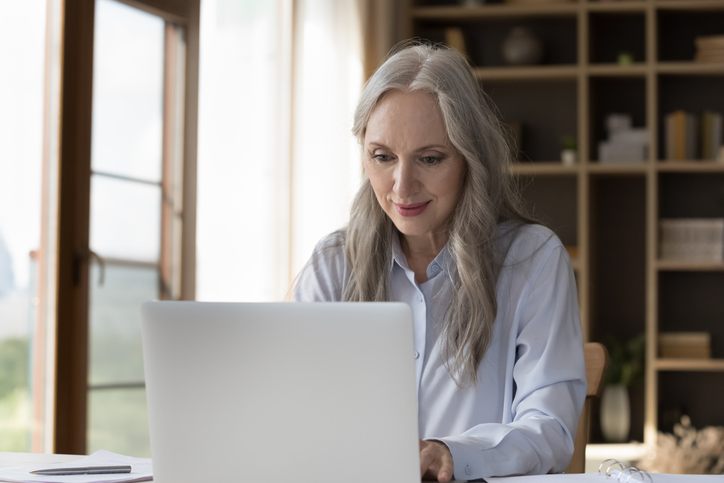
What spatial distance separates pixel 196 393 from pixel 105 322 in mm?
1711

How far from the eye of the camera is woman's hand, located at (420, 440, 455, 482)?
911mm

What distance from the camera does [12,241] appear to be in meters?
2.05

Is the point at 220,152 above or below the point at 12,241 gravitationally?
above

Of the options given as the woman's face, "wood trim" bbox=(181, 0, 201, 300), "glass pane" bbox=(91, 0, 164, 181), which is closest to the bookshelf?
"wood trim" bbox=(181, 0, 201, 300)

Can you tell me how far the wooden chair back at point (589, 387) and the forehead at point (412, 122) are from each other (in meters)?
0.44

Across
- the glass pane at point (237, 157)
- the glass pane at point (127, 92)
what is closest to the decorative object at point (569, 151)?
the glass pane at point (237, 157)

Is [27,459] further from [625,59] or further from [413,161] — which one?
[625,59]

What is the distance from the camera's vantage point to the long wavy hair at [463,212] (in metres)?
1.30

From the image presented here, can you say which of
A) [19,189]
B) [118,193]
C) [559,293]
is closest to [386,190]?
[559,293]

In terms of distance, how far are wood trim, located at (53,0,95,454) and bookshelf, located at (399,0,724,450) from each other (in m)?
2.01

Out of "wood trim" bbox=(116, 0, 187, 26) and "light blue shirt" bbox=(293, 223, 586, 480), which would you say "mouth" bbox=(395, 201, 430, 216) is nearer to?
"light blue shirt" bbox=(293, 223, 586, 480)

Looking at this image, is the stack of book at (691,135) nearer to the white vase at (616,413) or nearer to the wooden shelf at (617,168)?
the wooden shelf at (617,168)

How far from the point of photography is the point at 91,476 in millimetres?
996

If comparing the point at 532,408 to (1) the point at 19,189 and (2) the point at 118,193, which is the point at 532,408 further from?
(2) the point at 118,193
